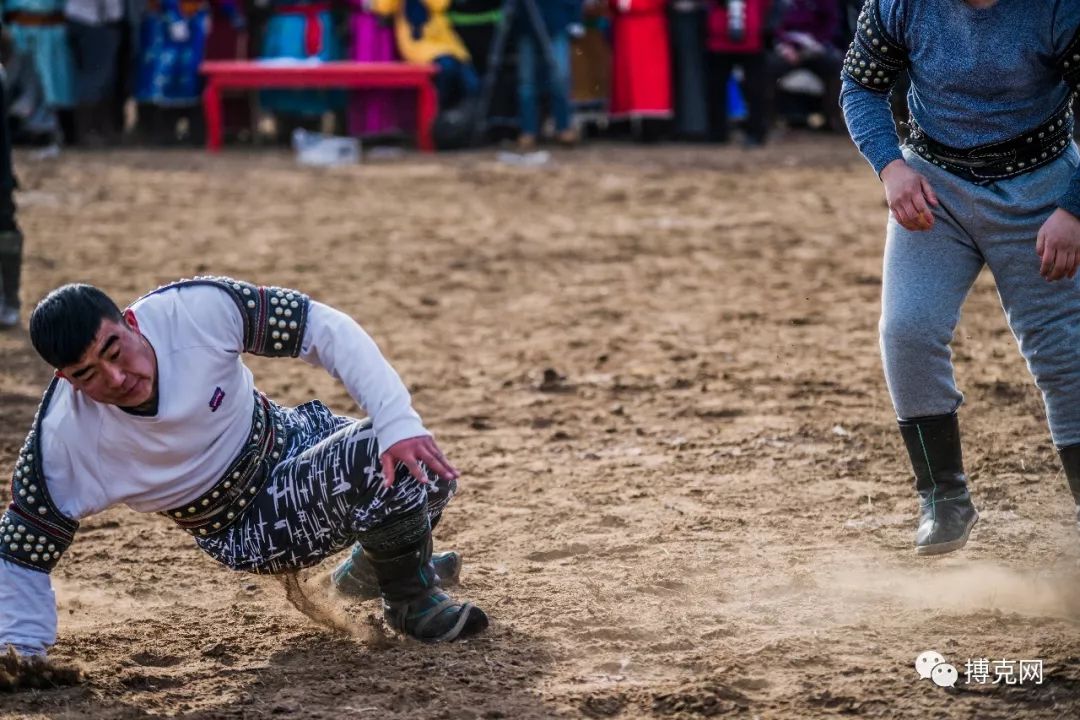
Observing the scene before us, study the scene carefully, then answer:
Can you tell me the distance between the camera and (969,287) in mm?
3684

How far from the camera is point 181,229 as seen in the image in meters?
10.0

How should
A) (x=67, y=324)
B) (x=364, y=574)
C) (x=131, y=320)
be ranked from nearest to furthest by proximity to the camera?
(x=67, y=324) → (x=131, y=320) → (x=364, y=574)

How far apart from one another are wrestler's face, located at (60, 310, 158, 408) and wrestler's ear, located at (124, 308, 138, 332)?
0.02 metres

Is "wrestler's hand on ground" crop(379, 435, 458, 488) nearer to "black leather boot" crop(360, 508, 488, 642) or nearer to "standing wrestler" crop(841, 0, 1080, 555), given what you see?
"black leather boot" crop(360, 508, 488, 642)

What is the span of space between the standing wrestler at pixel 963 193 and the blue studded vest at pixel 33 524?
2047 mm

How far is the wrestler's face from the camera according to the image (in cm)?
319

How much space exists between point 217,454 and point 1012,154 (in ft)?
6.65

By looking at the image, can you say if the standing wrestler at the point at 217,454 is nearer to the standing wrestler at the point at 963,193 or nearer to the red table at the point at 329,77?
the standing wrestler at the point at 963,193

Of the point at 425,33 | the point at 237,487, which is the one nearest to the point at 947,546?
the point at 237,487

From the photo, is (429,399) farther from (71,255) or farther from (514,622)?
(71,255)

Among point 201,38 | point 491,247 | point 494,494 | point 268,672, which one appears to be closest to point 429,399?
point 494,494

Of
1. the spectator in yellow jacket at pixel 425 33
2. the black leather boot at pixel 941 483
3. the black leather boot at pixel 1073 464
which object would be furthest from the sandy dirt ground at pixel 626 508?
the spectator in yellow jacket at pixel 425 33

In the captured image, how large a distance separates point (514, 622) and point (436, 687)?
1.43 feet

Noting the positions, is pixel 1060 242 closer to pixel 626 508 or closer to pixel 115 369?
pixel 626 508
